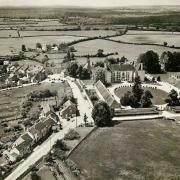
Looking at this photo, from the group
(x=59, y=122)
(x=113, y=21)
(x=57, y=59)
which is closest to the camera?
(x=59, y=122)

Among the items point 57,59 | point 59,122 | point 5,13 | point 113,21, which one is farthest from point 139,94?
point 5,13

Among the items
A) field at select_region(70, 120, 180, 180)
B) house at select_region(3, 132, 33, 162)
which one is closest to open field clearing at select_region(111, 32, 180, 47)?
field at select_region(70, 120, 180, 180)

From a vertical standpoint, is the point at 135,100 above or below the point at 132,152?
above

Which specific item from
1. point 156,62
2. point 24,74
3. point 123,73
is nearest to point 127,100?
point 123,73

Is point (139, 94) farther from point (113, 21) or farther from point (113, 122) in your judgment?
point (113, 21)

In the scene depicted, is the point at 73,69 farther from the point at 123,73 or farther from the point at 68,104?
the point at 68,104
